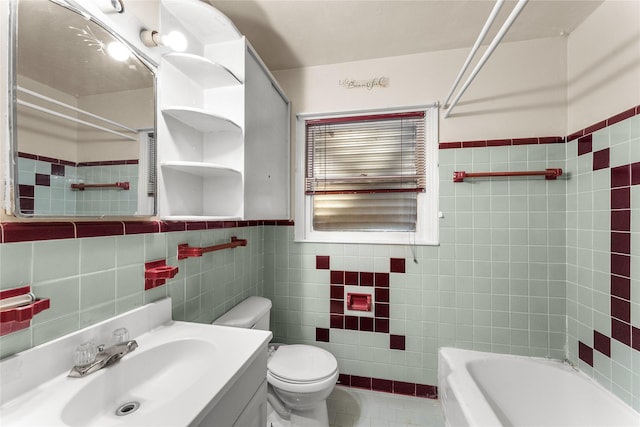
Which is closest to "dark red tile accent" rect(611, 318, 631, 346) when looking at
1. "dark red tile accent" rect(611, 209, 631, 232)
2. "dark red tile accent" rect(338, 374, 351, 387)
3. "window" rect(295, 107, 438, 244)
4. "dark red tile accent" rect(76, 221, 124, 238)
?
"dark red tile accent" rect(611, 209, 631, 232)

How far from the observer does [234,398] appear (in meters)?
0.77

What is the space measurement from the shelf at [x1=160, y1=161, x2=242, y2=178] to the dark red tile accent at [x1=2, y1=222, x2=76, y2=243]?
1.31 feet

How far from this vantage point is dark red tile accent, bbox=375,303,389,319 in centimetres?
171

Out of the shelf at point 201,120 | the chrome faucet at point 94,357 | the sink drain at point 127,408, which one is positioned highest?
the shelf at point 201,120

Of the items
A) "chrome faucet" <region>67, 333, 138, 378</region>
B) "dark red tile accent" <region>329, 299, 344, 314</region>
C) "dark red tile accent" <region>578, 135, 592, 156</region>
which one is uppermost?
"dark red tile accent" <region>578, 135, 592, 156</region>

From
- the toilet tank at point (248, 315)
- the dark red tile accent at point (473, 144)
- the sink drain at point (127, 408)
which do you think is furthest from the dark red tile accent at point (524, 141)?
the sink drain at point (127, 408)

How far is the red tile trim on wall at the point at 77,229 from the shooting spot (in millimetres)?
638

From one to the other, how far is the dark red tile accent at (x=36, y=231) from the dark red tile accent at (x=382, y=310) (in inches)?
Answer: 63.0

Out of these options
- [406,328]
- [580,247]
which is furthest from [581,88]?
[406,328]

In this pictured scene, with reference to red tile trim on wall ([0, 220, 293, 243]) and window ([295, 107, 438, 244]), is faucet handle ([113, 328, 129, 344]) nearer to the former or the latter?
red tile trim on wall ([0, 220, 293, 243])

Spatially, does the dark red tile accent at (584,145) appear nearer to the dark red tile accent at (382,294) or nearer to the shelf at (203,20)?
the dark red tile accent at (382,294)

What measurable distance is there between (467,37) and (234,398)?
2.14 m

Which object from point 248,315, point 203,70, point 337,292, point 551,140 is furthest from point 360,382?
point 203,70

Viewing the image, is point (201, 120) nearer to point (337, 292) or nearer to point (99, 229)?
point (99, 229)
